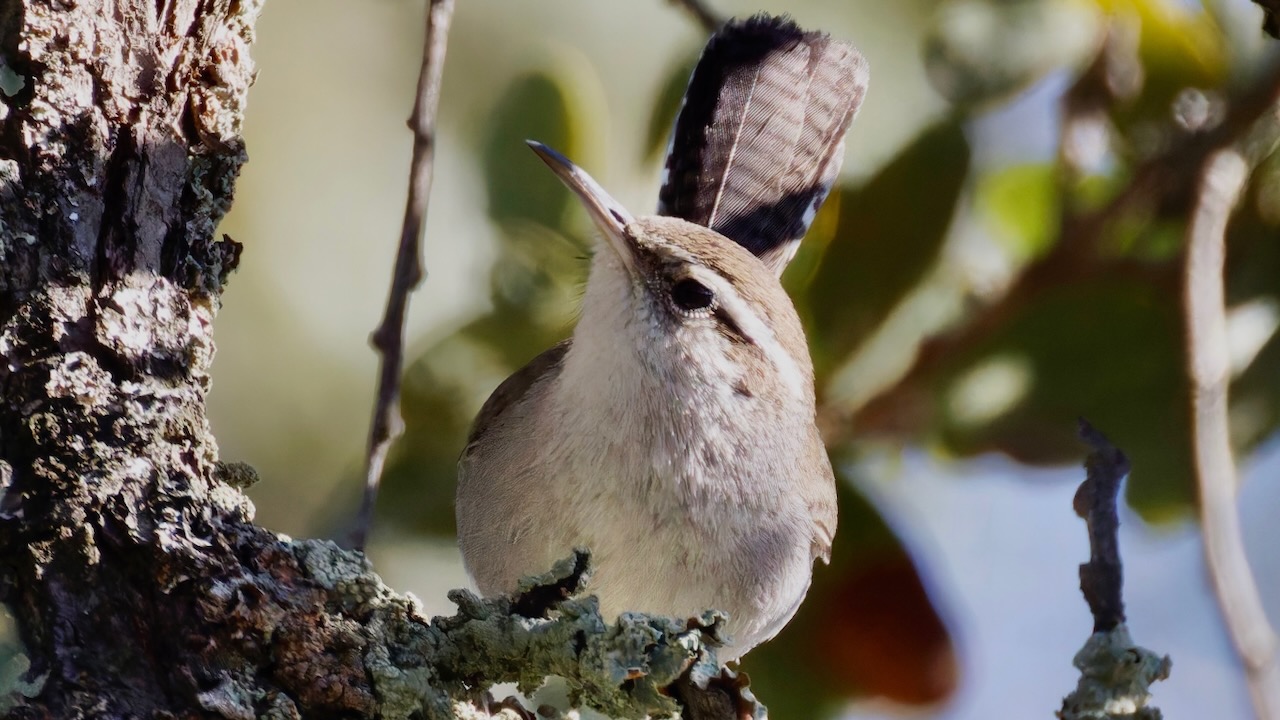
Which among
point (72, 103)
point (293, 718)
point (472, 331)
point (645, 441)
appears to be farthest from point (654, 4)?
point (293, 718)

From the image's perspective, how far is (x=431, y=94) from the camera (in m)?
3.21

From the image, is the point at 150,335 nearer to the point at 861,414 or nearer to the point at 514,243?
the point at 514,243

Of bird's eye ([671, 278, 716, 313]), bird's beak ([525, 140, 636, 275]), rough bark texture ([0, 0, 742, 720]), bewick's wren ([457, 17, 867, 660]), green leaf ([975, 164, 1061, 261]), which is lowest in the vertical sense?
rough bark texture ([0, 0, 742, 720])

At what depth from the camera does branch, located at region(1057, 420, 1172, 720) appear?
228 cm

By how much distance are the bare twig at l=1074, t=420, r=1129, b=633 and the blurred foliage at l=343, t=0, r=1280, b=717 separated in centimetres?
153

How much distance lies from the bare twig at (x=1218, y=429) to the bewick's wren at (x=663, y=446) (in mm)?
1058

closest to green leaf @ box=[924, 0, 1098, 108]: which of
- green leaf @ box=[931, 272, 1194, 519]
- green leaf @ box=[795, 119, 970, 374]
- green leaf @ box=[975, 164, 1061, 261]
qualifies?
green leaf @ box=[795, 119, 970, 374]

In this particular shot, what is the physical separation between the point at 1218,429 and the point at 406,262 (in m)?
2.31

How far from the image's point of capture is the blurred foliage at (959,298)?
396 cm

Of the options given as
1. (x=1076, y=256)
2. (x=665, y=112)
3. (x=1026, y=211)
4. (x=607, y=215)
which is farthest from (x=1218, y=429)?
(x=665, y=112)

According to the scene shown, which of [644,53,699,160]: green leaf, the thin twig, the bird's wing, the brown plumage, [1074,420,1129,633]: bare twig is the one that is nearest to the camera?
[1074,420,1129,633]: bare twig

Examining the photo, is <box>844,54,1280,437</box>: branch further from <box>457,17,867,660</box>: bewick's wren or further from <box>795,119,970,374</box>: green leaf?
<box>457,17,867,660</box>: bewick's wren

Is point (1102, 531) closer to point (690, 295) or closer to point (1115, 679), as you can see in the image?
point (1115, 679)

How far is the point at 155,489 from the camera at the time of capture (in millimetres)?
1971
